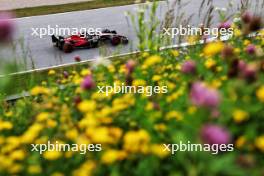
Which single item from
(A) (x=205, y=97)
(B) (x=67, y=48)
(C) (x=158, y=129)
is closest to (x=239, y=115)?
(A) (x=205, y=97)

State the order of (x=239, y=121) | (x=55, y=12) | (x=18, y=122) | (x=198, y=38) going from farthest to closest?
(x=55, y=12)
(x=198, y=38)
(x=18, y=122)
(x=239, y=121)

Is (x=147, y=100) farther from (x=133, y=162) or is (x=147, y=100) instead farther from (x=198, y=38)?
(x=198, y=38)

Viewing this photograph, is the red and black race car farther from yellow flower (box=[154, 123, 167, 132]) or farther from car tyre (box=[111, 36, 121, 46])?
yellow flower (box=[154, 123, 167, 132])

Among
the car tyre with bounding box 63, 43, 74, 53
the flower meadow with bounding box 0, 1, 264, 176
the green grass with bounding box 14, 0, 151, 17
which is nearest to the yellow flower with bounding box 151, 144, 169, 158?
the flower meadow with bounding box 0, 1, 264, 176

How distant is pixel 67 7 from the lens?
50.1ft

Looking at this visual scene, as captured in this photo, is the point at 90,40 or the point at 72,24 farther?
the point at 72,24

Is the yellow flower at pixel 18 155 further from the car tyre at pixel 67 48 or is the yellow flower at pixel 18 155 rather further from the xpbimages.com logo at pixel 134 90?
the car tyre at pixel 67 48

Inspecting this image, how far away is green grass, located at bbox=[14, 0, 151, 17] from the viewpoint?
14.6 metres

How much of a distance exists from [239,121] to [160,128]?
422 mm

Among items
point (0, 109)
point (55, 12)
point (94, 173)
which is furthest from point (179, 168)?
point (55, 12)

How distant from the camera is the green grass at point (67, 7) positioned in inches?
575

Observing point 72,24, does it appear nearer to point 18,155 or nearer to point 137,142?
point 18,155

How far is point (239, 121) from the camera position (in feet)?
7.59

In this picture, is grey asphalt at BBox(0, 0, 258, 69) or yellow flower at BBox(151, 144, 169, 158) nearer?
yellow flower at BBox(151, 144, 169, 158)
